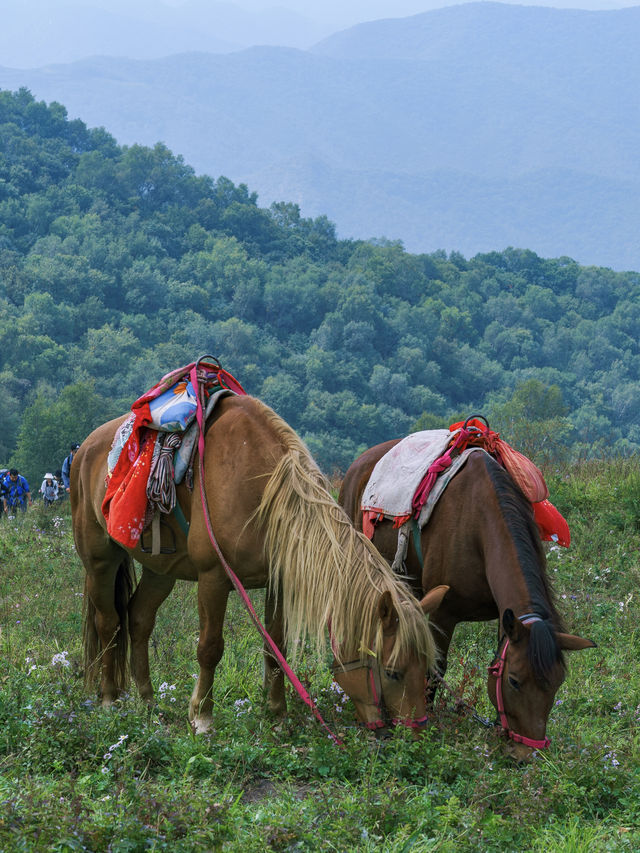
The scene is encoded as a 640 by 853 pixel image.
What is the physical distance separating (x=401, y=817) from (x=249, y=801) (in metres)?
0.73

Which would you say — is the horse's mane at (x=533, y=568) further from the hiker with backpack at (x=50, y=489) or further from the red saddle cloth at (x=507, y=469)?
the hiker with backpack at (x=50, y=489)

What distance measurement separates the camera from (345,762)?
3.65 metres

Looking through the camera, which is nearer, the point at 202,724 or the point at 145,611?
the point at 202,724

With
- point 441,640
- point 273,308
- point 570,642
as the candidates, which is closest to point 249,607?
point 441,640

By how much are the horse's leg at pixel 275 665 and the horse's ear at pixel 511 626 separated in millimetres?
1108

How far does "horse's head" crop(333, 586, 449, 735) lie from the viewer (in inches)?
143

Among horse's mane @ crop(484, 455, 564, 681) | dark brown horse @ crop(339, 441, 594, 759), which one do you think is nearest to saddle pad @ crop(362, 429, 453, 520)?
dark brown horse @ crop(339, 441, 594, 759)

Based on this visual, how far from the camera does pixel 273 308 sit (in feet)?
290

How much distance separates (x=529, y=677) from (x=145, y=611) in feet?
7.62

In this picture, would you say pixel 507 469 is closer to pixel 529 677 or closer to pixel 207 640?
pixel 529 677

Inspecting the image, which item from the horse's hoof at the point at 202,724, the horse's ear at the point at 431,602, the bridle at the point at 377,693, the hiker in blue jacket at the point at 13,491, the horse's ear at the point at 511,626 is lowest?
the hiker in blue jacket at the point at 13,491

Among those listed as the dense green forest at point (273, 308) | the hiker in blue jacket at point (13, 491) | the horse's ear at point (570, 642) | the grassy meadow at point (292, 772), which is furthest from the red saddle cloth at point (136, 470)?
the dense green forest at point (273, 308)

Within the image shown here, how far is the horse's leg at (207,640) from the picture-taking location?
13.8ft

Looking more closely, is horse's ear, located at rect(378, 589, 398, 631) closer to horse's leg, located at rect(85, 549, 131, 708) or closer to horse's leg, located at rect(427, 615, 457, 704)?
horse's leg, located at rect(427, 615, 457, 704)
